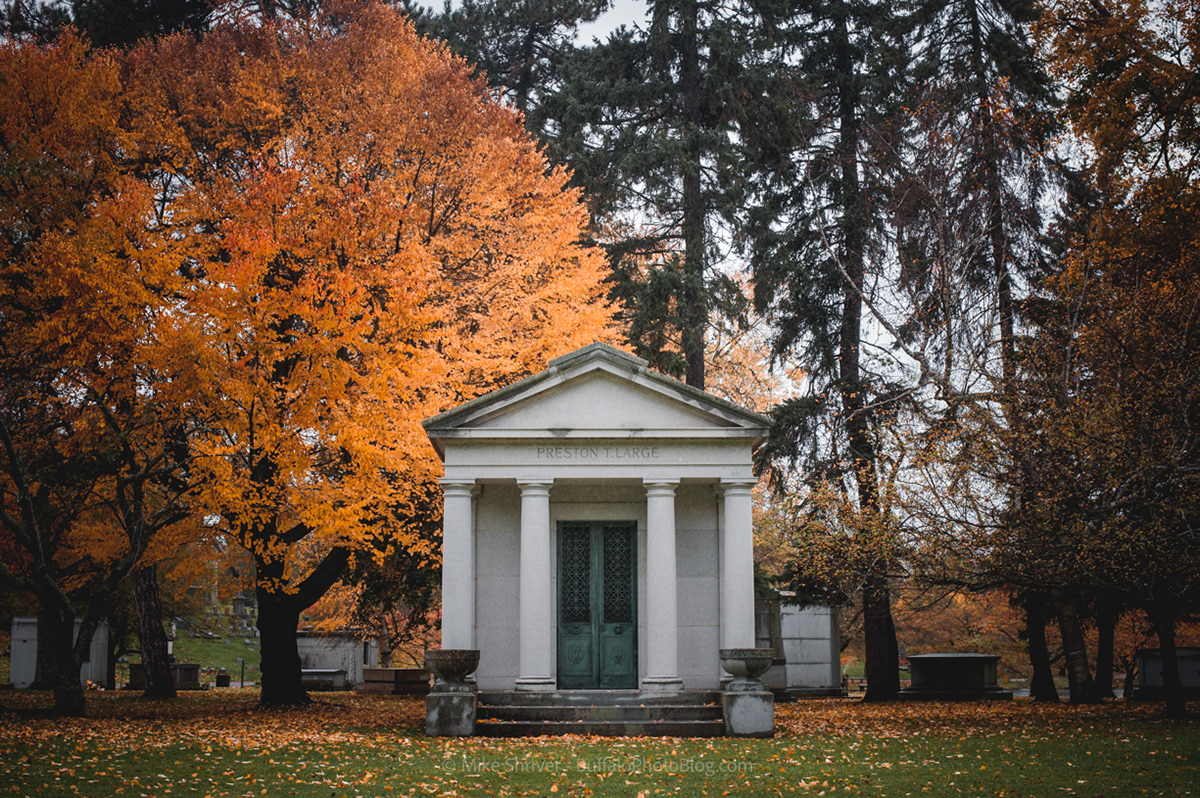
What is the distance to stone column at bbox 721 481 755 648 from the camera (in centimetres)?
1468

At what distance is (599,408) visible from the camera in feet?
49.7

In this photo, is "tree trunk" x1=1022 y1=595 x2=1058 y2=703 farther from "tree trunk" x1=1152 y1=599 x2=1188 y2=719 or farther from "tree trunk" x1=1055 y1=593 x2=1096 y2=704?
"tree trunk" x1=1152 y1=599 x2=1188 y2=719

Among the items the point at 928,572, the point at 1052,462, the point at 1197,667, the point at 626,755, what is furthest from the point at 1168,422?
the point at 1197,667

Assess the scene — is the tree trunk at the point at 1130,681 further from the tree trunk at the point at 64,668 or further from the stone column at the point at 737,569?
the tree trunk at the point at 64,668

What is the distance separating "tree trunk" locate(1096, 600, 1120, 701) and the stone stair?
10.7m

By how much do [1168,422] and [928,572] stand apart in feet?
14.1

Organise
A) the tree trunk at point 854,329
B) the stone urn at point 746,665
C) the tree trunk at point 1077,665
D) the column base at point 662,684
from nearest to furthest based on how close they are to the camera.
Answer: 1. the stone urn at point 746,665
2. the column base at point 662,684
3. the tree trunk at point 1077,665
4. the tree trunk at point 854,329

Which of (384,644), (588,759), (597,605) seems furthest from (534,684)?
A: (384,644)

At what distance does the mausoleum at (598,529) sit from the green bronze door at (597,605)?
0.02 m

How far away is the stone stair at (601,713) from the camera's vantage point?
13.9m

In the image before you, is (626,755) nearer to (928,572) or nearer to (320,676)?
(928,572)

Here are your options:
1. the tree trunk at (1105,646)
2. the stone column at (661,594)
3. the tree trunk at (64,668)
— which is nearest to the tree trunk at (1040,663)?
the tree trunk at (1105,646)

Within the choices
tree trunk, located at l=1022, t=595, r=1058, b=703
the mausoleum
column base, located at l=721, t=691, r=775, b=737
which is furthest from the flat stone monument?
column base, located at l=721, t=691, r=775, b=737

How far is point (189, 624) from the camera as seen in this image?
46125 millimetres
